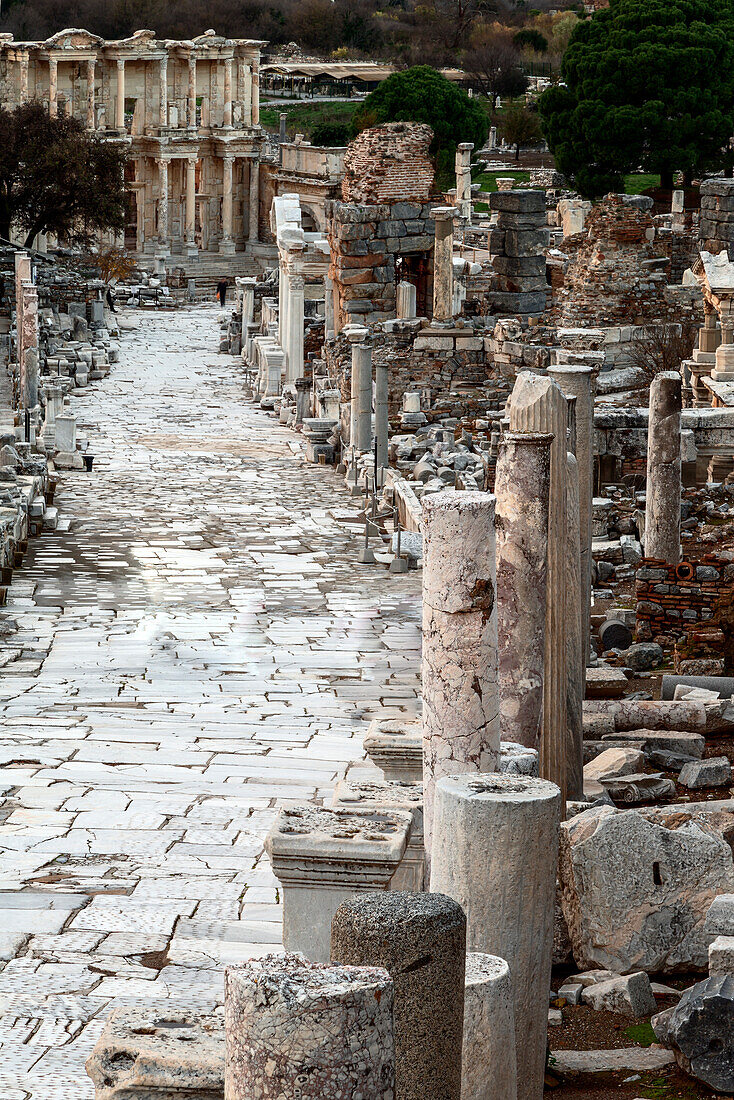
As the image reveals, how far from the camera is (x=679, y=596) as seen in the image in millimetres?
12820

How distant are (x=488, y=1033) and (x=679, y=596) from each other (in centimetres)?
871

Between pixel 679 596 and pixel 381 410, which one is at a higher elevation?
pixel 381 410

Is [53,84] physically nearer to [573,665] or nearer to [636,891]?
[573,665]

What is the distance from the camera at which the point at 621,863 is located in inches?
240

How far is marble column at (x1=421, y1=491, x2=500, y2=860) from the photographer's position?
5.65m

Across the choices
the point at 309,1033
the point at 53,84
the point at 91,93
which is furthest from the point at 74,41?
the point at 309,1033

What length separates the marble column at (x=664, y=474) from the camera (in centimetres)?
1405

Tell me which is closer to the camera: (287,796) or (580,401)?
(287,796)

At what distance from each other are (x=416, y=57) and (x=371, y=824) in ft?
241

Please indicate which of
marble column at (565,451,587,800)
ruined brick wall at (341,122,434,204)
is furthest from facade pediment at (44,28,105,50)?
marble column at (565,451,587,800)

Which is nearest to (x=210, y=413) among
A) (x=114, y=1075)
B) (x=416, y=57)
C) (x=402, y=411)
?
(x=402, y=411)

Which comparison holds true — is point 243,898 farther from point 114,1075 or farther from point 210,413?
point 210,413

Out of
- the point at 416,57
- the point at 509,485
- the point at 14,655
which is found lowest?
the point at 14,655

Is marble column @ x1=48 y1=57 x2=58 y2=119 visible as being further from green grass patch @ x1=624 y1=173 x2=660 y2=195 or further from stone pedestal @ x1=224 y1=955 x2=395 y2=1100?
stone pedestal @ x1=224 y1=955 x2=395 y2=1100
